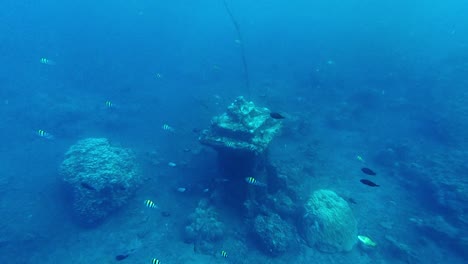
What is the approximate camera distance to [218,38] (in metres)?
57.2

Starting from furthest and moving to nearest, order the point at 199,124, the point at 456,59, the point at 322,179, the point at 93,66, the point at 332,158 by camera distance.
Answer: the point at 93,66, the point at 456,59, the point at 199,124, the point at 332,158, the point at 322,179

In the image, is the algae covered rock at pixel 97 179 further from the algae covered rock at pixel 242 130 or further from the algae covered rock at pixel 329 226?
the algae covered rock at pixel 329 226

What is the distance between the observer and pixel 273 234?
9.99m

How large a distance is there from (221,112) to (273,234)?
12.3 metres

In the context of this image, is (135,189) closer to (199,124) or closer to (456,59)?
(199,124)

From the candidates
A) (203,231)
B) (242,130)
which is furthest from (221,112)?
(203,231)

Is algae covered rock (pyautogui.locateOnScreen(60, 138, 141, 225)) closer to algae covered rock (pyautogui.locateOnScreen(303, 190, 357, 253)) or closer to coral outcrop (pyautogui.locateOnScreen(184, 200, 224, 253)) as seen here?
coral outcrop (pyautogui.locateOnScreen(184, 200, 224, 253))

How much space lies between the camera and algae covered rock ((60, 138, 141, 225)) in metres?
11.5

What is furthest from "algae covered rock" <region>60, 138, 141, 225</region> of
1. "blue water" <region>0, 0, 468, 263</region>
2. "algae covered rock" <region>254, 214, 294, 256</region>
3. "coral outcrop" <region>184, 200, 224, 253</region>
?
"algae covered rock" <region>254, 214, 294, 256</region>

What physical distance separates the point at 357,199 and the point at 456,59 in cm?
2655

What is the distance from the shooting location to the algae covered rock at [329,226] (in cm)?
1036

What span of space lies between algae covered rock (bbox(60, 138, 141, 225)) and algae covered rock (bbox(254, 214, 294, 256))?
6.47m

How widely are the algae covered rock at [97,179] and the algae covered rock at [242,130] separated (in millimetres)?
4897

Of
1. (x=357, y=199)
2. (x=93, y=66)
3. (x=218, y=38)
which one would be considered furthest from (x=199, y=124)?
(x=218, y=38)
